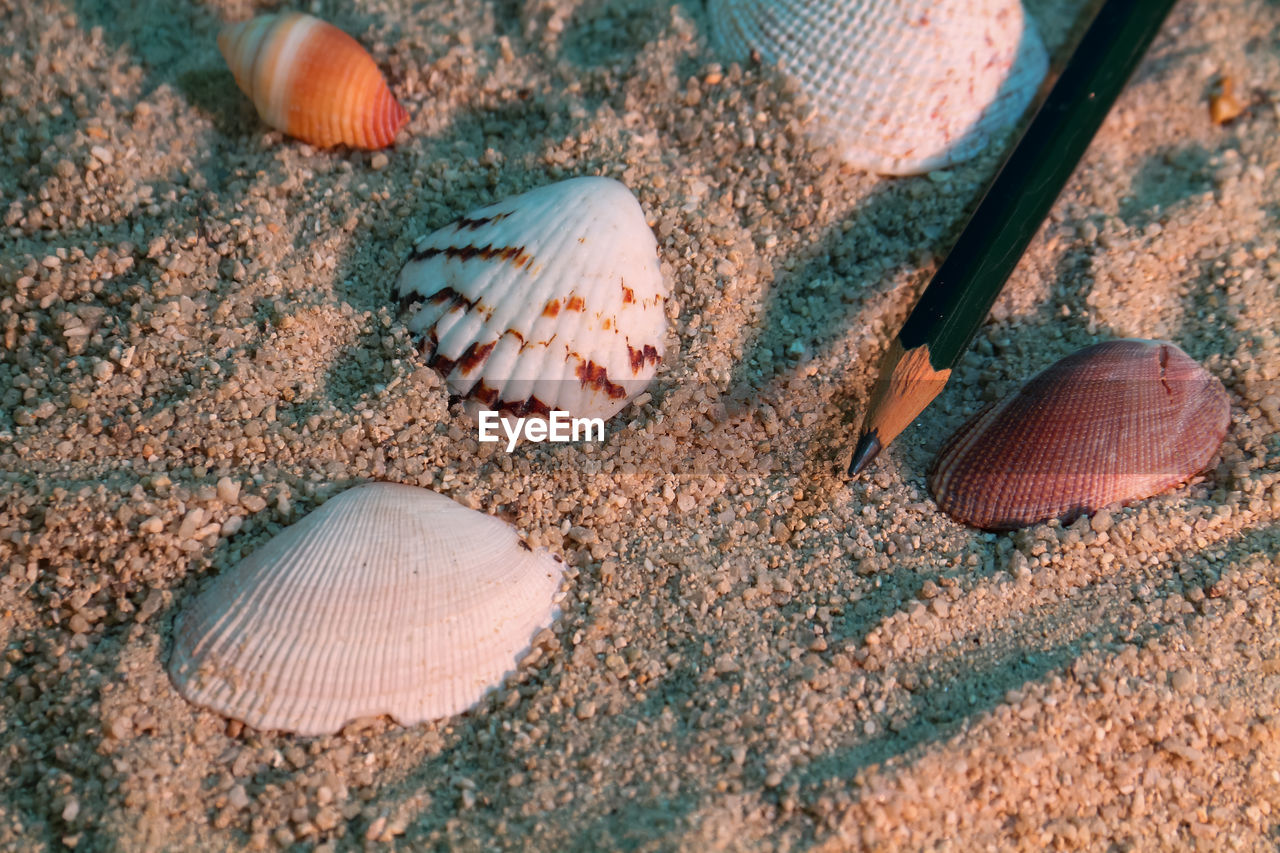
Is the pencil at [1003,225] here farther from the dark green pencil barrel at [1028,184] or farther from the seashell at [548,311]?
the seashell at [548,311]

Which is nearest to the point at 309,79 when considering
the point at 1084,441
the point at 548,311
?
the point at 548,311

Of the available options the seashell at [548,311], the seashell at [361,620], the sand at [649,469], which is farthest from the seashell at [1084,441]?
the seashell at [361,620]

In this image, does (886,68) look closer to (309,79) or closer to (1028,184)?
(1028,184)

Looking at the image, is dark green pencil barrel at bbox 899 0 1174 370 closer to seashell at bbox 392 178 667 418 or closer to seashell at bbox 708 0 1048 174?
seashell at bbox 708 0 1048 174

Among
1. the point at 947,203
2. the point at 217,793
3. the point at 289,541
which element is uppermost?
the point at 947,203

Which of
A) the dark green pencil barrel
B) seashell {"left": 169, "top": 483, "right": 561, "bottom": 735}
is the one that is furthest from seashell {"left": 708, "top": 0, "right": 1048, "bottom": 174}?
seashell {"left": 169, "top": 483, "right": 561, "bottom": 735}

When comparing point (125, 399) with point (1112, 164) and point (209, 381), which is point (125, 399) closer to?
point (209, 381)

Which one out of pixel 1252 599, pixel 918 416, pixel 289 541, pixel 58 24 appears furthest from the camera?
pixel 58 24

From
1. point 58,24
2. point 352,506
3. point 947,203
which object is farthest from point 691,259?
point 58,24
